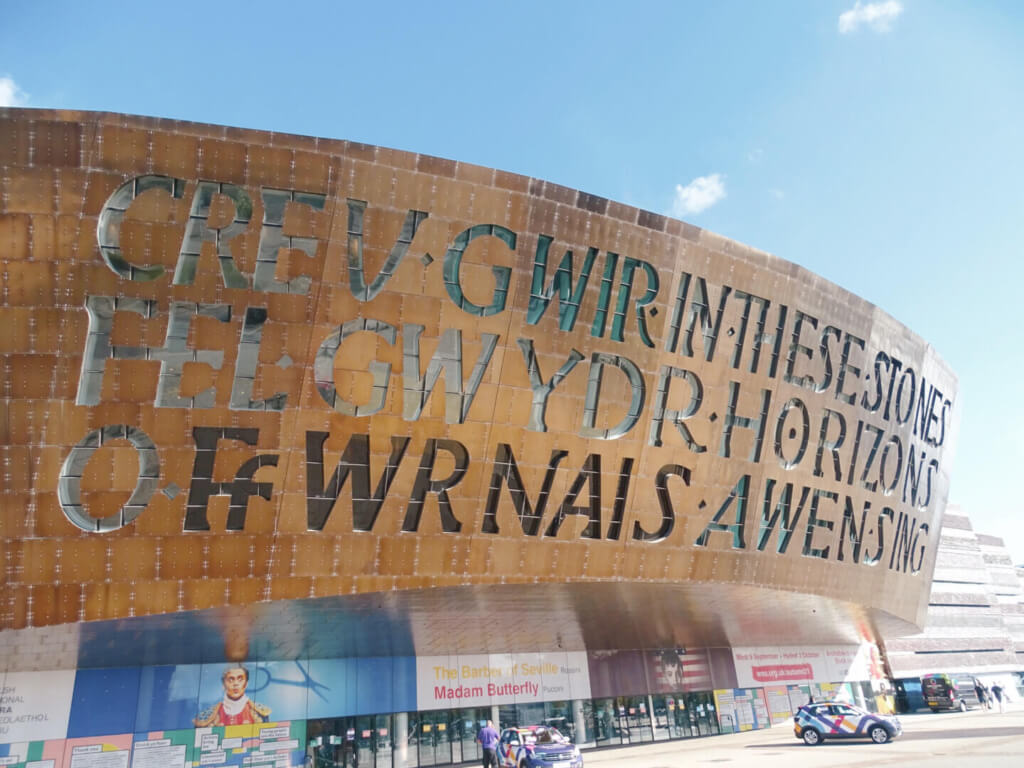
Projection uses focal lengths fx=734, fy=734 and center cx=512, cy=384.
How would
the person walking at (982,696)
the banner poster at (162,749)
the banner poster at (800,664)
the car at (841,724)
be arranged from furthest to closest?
the person walking at (982,696), the banner poster at (800,664), the banner poster at (162,749), the car at (841,724)

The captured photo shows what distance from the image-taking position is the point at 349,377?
1931 cm

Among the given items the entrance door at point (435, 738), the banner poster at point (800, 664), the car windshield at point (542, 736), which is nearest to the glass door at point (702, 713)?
the banner poster at point (800, 664)

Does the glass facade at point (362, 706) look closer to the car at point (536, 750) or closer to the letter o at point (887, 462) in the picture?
the car at point (536, 750)

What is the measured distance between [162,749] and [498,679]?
13398mm

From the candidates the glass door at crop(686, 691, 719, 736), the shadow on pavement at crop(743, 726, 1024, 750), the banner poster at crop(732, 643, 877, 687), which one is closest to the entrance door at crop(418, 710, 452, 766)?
the shadow on pavement at crop(743, 726, 1024, 750)

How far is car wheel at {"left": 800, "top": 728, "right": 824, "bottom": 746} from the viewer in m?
26.9

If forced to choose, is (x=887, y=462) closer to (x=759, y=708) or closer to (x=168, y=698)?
(x=759, y=708)

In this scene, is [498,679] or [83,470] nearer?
[83,470]

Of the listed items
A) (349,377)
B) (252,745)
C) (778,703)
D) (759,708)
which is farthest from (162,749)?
(778,703)

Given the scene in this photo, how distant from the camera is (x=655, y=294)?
2277 centimetres

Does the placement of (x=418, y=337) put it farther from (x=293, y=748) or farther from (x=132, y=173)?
(x=293, y=748)

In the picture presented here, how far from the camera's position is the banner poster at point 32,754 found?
2375 cm

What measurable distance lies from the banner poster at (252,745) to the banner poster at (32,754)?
4.28 m

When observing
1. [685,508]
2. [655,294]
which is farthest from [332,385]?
[685,508]
